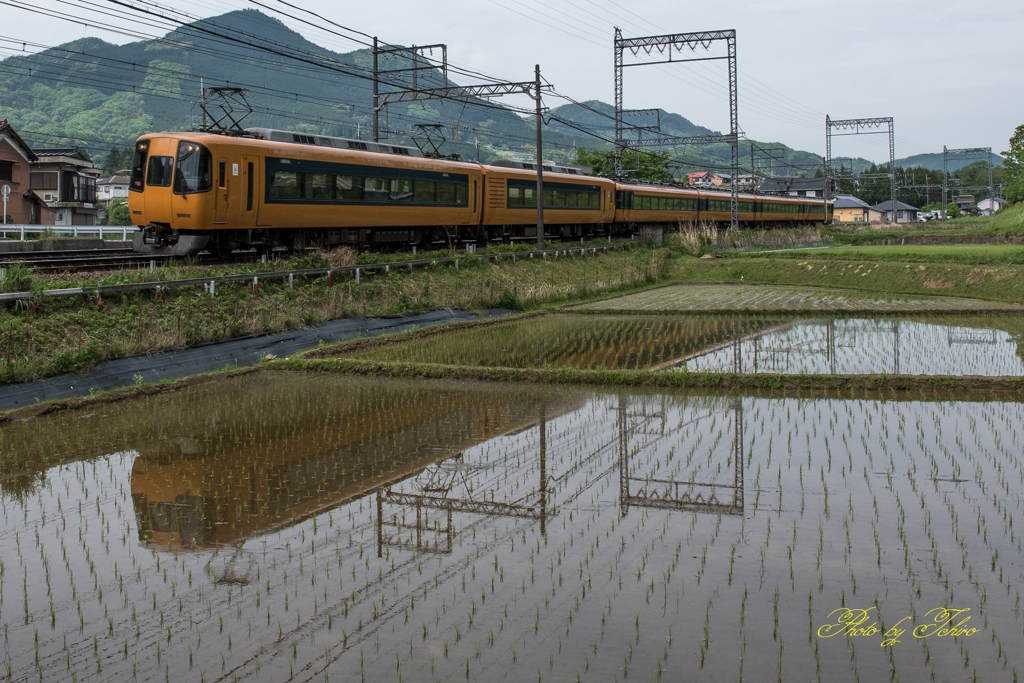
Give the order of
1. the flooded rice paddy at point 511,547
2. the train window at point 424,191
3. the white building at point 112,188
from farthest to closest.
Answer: the white building at point 112,188, the train window at point 424,191, the flooded rice paddy at point 511,547

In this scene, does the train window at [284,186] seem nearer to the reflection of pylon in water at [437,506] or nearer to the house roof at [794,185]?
the reflection of pylon in water at [437,506]

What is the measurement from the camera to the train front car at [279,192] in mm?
17641

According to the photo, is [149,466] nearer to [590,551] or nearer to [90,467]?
[90,467]

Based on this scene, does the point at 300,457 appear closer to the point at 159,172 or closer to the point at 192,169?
the point at 192,169

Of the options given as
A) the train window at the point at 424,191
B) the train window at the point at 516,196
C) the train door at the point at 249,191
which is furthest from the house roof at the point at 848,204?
the train door at the point at 249,191

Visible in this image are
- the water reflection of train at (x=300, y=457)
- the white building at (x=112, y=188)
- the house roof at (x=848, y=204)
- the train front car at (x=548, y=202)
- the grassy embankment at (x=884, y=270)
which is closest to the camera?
the water reflection of train at (x=300, y=457)

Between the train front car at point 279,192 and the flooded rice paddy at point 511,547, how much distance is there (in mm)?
7961

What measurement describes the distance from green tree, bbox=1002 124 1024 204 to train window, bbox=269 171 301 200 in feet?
168

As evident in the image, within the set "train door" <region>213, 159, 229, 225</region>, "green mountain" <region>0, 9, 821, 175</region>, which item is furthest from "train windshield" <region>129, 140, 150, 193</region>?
"green mountain" <region>0, 9, 821, 175</region>

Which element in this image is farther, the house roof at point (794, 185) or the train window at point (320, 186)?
the house roof at point (794, 185)

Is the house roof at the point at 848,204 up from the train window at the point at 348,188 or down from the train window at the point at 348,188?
up

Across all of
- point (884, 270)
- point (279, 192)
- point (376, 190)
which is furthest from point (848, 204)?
point (279, 192)

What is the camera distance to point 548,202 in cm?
3166

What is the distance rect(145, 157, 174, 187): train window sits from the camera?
17.7 m
